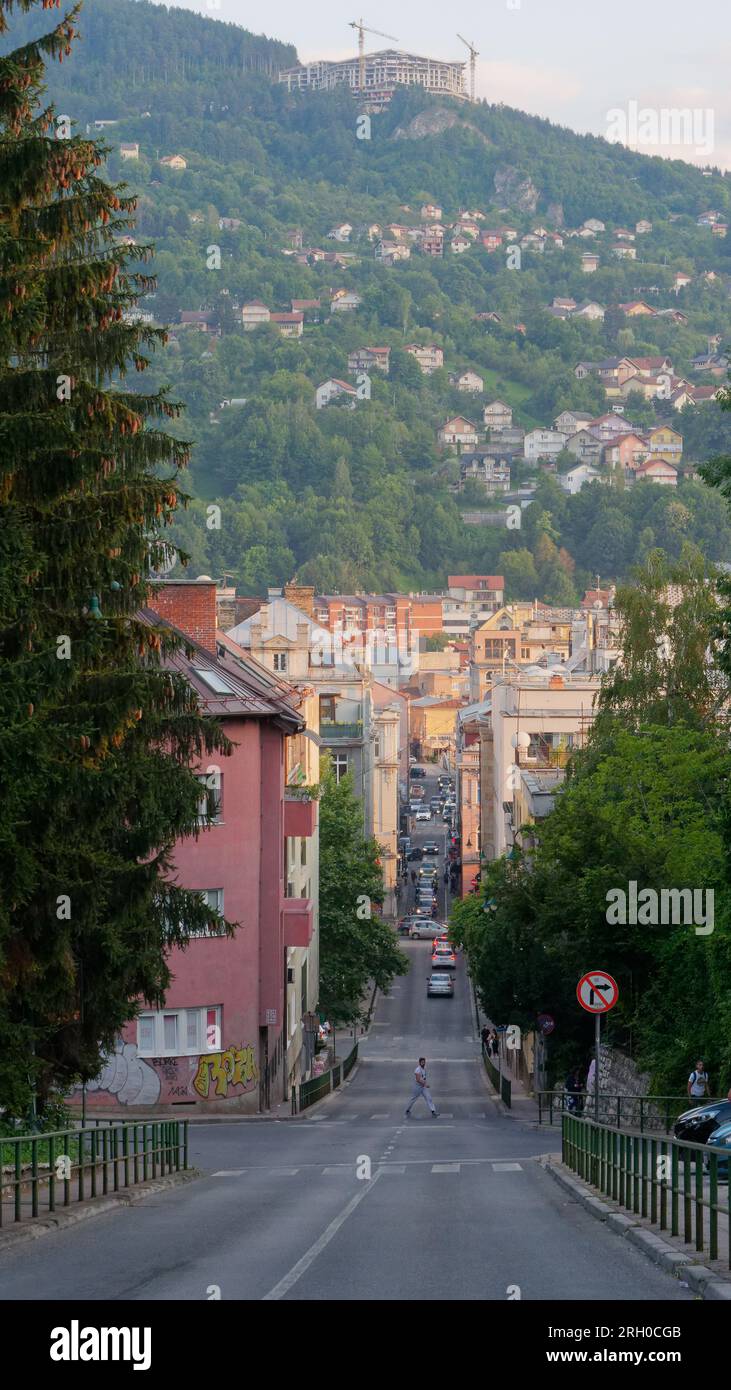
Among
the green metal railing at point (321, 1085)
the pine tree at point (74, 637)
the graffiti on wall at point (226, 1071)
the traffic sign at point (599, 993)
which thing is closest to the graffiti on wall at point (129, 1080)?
the graffiti on wall at point (226, 1071)

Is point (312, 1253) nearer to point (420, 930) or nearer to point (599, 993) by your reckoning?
point (599, 993)

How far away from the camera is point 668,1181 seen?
15883 millimetres

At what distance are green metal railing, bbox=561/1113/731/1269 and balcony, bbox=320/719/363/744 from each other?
3250 inches

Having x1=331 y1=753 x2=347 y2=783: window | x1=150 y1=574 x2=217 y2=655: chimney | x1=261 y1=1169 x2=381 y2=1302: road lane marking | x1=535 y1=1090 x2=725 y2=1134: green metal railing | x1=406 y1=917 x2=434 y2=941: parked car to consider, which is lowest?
x1=406 y1=917 x2=434 y2=941: parked car

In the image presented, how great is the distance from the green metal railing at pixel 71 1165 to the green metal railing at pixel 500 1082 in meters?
23.4

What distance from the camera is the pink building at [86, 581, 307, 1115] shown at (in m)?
43.6

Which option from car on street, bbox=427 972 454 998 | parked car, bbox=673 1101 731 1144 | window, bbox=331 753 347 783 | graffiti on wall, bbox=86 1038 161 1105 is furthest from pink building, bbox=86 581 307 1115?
window, bbox=331 753 347 783

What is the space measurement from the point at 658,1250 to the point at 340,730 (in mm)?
91164

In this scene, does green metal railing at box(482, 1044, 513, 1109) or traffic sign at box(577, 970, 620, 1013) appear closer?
traffic sign at box(577, 970, 620, 1013)

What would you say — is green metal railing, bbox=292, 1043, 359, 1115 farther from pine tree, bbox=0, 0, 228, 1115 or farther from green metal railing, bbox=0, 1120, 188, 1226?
pine tree, bbox=0, 0, 228, 1115

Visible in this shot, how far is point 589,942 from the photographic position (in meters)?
42.8

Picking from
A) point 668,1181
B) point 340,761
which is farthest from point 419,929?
point 668,1181

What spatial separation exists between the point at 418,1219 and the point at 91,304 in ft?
32.6

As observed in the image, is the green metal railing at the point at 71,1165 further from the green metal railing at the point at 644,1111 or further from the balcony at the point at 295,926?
the balcony at the point at 295,926
